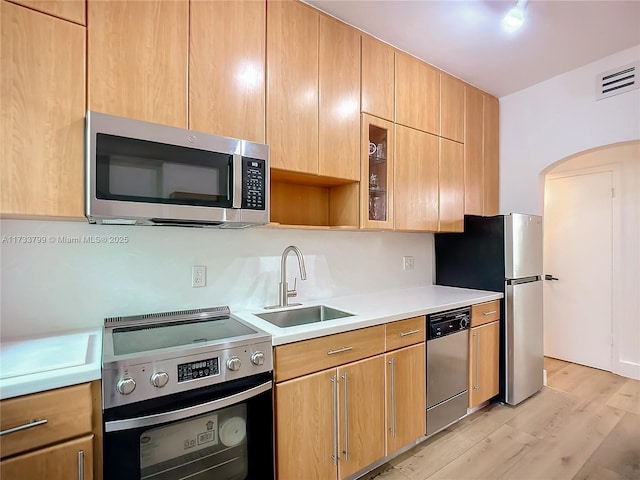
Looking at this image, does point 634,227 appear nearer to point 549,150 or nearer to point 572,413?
point 549,150

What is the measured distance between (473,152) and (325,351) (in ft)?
7.41

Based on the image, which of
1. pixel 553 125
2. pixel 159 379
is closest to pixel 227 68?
pixel 159 379

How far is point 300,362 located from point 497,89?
Result: 2.97m

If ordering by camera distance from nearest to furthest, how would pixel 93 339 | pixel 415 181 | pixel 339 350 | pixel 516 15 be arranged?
pixel 93 339, pixel 339 350, pixel 516 15, pixel 415 181

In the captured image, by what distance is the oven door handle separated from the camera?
3.59ft

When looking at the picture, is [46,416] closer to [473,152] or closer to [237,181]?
[237,181]

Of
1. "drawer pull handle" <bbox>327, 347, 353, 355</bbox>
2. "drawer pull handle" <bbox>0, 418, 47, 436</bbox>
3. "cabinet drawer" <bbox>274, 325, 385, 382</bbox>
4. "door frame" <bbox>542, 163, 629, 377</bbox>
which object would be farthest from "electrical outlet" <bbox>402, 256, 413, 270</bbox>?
"drawer pull handle" <bbox>0, 418, 47, 436</bbox>

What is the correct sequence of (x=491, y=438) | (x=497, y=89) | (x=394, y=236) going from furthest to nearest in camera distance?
(x=497, y=89) → (x=394, y=236) → (x=491, y=438)

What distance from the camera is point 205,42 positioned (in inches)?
60.4

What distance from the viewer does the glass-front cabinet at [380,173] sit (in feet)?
7.19

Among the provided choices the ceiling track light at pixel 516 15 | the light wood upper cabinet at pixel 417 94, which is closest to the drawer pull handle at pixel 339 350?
the light wood upper cabinet at pixel 417 94

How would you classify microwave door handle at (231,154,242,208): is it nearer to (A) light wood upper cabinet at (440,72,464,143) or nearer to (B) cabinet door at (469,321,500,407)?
(A) light wood upper cabinet at (440,72,464,143)

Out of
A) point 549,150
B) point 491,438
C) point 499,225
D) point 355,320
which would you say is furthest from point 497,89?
point 491,438

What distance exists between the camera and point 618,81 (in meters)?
2.40
